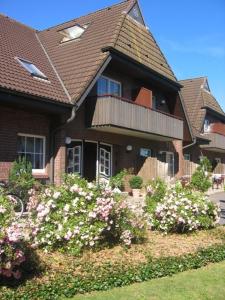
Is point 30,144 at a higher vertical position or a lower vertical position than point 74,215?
higher

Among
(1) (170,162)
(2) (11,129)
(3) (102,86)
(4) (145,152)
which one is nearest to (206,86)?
(1) (170,162)

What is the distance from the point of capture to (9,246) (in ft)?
18.4

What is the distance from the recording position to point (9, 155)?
45.0 feet

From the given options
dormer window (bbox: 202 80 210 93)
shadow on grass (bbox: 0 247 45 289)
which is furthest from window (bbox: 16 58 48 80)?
dormer window (bbox: 202 80 210 93)

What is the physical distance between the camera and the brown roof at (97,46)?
1672cm

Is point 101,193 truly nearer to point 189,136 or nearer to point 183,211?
point 183,211

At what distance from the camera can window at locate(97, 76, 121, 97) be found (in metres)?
18.5

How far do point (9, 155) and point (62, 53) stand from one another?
7103 mm

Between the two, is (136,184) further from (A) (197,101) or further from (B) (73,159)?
(A) (197,101)

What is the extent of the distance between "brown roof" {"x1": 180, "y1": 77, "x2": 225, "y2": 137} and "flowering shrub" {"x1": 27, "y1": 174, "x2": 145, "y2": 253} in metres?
21.5

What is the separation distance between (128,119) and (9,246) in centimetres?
1240

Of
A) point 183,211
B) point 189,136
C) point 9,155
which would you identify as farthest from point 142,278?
point 189,136

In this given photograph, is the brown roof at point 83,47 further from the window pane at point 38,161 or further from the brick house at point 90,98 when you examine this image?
the window pane at point 38,161

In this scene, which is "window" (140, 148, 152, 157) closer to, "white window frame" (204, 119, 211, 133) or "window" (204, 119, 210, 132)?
"white window frame" (204, 119, 211, 133)
